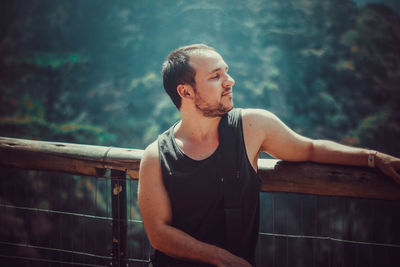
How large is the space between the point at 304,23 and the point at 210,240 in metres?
3.85

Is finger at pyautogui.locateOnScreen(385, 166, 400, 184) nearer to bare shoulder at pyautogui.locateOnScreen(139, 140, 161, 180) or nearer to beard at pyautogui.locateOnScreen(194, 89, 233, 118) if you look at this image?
beard at pyautogui.locateOnScreen(194, 89, 233, 118)

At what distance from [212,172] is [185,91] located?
354mm

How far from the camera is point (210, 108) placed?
1.48 m

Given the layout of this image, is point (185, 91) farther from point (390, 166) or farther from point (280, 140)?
point (390, 166)

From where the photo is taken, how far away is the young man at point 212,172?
1.40 metres

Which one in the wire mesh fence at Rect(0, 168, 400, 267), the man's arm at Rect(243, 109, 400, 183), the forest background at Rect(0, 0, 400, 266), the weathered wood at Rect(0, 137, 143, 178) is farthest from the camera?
the forest background at Rect(0, 0, 400, 266)

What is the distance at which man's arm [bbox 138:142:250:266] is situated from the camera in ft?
4.48

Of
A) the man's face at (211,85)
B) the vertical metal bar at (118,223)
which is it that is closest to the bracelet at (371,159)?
the man's face at (211,85)

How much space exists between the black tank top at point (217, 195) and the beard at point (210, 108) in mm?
101

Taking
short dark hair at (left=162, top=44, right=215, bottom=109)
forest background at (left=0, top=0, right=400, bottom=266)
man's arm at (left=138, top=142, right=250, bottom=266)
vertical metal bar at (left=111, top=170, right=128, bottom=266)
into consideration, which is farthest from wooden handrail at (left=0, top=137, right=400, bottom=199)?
forest background at (left=0, top=0, right=400, bottom=266)

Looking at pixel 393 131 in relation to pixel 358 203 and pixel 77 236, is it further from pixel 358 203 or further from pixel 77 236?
pixel 77 236

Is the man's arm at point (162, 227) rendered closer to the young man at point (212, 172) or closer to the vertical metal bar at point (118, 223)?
the young man at point (212, 172)

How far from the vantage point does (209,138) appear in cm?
153

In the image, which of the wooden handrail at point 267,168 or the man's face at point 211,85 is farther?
the man's face at point 211,85
